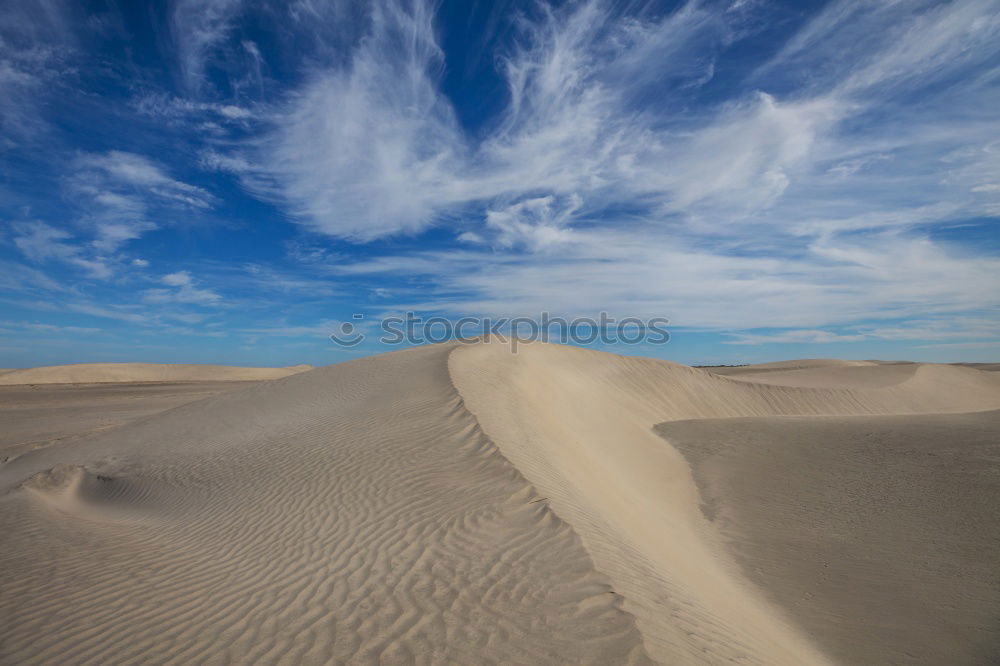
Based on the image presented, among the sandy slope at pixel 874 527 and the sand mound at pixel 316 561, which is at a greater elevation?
the sand mound at pixel 316 561

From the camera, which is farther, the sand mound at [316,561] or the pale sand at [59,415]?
the pale sand at [59,415]

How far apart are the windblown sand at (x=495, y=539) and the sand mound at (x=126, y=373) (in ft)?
125

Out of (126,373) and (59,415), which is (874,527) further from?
(126,373)

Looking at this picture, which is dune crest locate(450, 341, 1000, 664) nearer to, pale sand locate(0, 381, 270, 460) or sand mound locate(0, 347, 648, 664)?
sand mound locate(0, 347, 648, 664)

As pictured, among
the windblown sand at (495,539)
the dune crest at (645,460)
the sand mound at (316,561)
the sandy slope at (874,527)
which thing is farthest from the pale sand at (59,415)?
the sandy slope at (874,527)

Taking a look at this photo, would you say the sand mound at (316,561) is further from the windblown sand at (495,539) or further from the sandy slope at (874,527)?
the sandy slope at (874,527)

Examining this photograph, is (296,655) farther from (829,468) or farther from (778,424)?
(778,424)

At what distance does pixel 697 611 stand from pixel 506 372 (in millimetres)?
11301

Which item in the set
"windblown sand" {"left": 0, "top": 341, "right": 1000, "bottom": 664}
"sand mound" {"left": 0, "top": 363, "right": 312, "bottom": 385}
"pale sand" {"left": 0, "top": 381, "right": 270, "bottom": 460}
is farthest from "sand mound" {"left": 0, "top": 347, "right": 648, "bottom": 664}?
"sand mound" {"left": 0, "top": 363, "right": 312, "bottom": 385}

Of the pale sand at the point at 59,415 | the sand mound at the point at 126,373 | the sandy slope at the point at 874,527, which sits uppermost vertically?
the sand mound at the point at 126,373

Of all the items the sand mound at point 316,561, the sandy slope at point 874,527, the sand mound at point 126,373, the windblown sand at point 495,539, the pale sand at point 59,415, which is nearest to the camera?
the sand mound at point 316,561

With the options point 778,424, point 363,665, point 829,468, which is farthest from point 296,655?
point 778,424

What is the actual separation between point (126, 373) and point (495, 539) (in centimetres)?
6846

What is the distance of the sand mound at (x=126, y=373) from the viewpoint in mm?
51250
